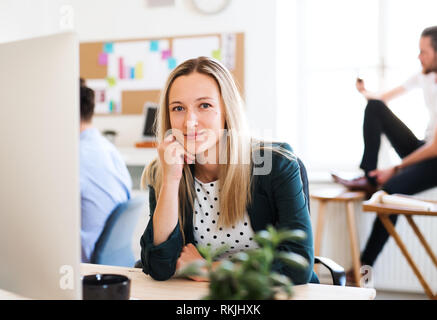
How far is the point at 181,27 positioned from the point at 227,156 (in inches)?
91.2

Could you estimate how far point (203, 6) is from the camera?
3.32m

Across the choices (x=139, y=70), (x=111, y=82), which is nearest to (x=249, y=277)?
(x=139, y=70)

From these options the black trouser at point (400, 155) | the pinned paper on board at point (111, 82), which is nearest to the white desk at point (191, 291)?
the black trouser at point (400, 155)

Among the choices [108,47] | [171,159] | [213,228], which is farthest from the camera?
[108,47]

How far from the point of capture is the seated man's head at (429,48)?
2.86 m

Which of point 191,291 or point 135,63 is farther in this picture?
point 135,63

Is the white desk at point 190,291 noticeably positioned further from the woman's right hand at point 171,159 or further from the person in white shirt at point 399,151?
the person in white shirt at point 399,151

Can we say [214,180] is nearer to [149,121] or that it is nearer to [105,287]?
[105,287]

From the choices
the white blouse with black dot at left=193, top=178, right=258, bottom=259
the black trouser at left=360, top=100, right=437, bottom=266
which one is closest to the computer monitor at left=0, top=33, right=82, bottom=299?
the white blouse with black dot at left=193, top=178, right=258, bottom=259

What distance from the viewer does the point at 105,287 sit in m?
0.70

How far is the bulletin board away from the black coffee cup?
8.74 ft

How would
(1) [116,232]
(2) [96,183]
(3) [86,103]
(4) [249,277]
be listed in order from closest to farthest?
(4) [249,277], (1) [116,232], (2) [96,183], (3) [86,103]
